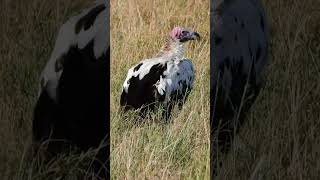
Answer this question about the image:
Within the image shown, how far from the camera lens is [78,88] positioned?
3.33m

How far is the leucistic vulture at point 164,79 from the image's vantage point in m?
3.45

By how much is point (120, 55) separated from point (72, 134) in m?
0.41

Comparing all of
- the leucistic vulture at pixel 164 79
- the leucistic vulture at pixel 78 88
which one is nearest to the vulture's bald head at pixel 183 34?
the leucistic vulture at pixel 164 79

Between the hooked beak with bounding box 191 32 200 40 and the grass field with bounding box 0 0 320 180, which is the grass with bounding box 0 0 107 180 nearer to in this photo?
the grass field with bounding box 0 0 320 180

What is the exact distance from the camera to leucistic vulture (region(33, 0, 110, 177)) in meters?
3.29

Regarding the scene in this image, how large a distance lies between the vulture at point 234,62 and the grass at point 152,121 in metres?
0.04

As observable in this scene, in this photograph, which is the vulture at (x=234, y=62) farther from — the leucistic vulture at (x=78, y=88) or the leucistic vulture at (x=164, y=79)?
the leucistic vulture at (x=78, y=88)

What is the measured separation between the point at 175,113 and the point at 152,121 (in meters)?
0.11

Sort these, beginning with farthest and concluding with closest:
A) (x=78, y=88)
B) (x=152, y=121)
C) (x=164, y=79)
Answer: (x=164, y=79) → (x=152, y=121) → (x=78, y=88)

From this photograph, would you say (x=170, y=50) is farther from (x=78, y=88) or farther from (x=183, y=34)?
(x=78, y=88)

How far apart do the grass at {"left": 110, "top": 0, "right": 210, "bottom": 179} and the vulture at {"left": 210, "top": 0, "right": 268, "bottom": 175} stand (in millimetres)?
42

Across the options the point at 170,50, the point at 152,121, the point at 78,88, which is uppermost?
the point at 170,50

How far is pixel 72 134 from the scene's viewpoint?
3334 millimetres

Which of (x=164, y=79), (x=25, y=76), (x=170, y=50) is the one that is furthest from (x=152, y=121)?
(x=25, y=76)
